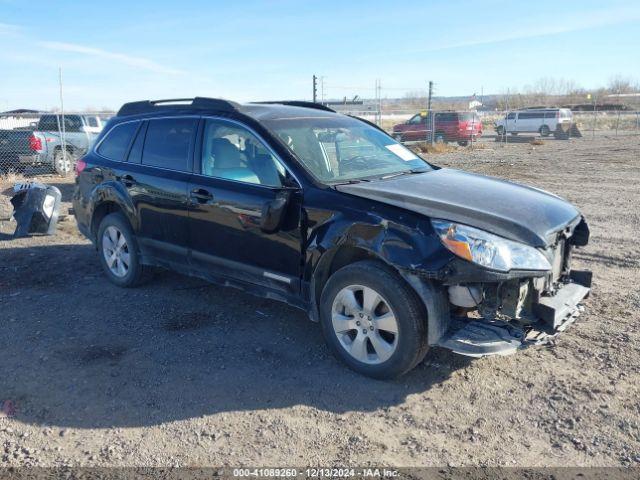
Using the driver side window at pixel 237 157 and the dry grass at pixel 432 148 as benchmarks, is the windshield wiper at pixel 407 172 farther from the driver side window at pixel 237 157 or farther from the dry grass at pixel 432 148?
the dry grass at pixel 432 148

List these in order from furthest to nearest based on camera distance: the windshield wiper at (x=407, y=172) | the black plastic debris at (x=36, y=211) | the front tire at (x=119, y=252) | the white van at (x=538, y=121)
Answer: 1. the white van at (x=538, y=121)
2. the black plastic debris at (x=36, y=211)
3. the front tire at (x=119, y=252)
4. the windshield wiper at (x=407, y=172)

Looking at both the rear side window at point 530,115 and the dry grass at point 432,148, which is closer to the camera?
the dry grass at point 432,148

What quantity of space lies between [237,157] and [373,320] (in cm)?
185

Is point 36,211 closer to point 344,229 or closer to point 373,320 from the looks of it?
point 344,229

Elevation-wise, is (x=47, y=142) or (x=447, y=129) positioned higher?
(x=447, y=129)

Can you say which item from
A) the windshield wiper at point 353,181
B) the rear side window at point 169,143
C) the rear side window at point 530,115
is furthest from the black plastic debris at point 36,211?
the rear side window at point 530,115

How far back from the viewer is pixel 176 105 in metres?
5.40

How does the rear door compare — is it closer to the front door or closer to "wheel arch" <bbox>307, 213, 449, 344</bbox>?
the front door

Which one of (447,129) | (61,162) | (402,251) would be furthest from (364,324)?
(447,129)

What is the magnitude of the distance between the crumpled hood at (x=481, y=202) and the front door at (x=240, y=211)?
59 cm

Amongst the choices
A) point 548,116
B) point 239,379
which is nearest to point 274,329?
point 239,379

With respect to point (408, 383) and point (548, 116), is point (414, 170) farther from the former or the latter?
point (548, 116)

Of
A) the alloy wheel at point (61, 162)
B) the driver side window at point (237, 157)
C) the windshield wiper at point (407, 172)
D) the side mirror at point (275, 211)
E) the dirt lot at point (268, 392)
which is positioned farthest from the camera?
the alloy wheel at point (61, 162)

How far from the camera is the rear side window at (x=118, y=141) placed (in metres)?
5.81
